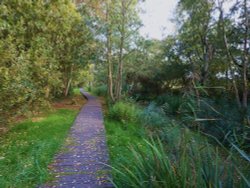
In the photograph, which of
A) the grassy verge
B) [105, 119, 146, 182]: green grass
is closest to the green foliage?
[105, 119, 146, 182]: green grass

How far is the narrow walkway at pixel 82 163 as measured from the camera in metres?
4.22

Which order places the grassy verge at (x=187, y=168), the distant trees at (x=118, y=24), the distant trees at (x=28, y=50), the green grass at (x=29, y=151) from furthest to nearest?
the distant trees at (x=118, y=24), the distant trees at (x=28, y=50), the green grass at (x=29, y=151), the grassy verge at (x=187, y=168)

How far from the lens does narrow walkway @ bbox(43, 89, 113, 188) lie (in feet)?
13.8

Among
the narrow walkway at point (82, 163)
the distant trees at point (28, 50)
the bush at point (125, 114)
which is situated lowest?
the narrow walkway at point (82, 163)

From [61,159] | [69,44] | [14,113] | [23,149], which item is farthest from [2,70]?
[69,44]

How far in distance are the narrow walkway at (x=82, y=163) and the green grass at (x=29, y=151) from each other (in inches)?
9.3

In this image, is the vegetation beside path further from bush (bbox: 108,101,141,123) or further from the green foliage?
bush (bbox: 108,101,141,123)

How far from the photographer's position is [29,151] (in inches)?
235

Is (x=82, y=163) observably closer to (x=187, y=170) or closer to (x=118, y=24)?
(x=187, y=170)

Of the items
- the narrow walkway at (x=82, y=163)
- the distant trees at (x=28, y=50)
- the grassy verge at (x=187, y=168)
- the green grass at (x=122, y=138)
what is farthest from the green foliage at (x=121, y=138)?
the distant trees at (x=28, y=50)

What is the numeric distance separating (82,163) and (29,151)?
159 centimetres

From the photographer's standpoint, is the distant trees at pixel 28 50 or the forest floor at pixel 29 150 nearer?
the forest floor at pixel 29 150

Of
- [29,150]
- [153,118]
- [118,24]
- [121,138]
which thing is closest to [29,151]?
[29,150]

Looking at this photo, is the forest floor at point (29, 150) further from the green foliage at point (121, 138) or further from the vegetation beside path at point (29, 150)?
the green foliage at point (121, 138)
